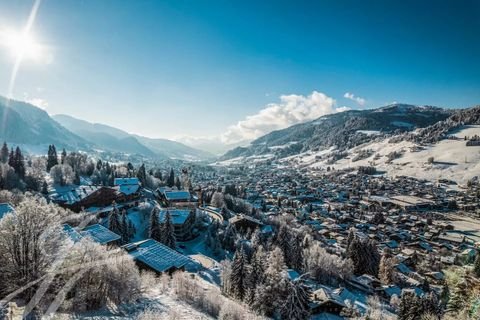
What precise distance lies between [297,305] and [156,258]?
48.4 ft

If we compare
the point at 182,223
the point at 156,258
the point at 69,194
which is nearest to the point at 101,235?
the point at 156,258

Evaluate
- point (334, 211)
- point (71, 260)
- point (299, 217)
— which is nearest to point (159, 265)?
point (71, 260)

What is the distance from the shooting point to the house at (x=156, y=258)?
89.8ft

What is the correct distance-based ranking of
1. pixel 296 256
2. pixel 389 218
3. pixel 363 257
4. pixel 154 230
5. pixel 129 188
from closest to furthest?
1. pixel 154 230
2. pixel 296 256
3. pixel 363 257
4. pixel 129 188
5. pixel 389 218

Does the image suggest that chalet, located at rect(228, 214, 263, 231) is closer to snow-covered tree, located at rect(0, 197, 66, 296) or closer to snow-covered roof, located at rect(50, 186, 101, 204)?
snow-covered roof, located at rect(50, 186, 101, 204)

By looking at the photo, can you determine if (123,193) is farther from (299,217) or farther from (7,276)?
(299,217)

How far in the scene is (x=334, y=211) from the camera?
109 meters

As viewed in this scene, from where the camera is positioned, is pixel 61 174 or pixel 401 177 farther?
pixel 401 177

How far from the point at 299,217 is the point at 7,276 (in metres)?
91.3

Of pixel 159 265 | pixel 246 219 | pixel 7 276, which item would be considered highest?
pixel 7 276

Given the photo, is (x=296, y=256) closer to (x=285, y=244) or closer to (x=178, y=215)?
(x=285, y=244)

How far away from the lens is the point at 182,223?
51656 mm

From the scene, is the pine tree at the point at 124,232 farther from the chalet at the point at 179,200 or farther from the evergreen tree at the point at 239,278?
the evergreen tree at the point at 239,278

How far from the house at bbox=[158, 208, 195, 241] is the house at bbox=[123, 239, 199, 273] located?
19284 mm
